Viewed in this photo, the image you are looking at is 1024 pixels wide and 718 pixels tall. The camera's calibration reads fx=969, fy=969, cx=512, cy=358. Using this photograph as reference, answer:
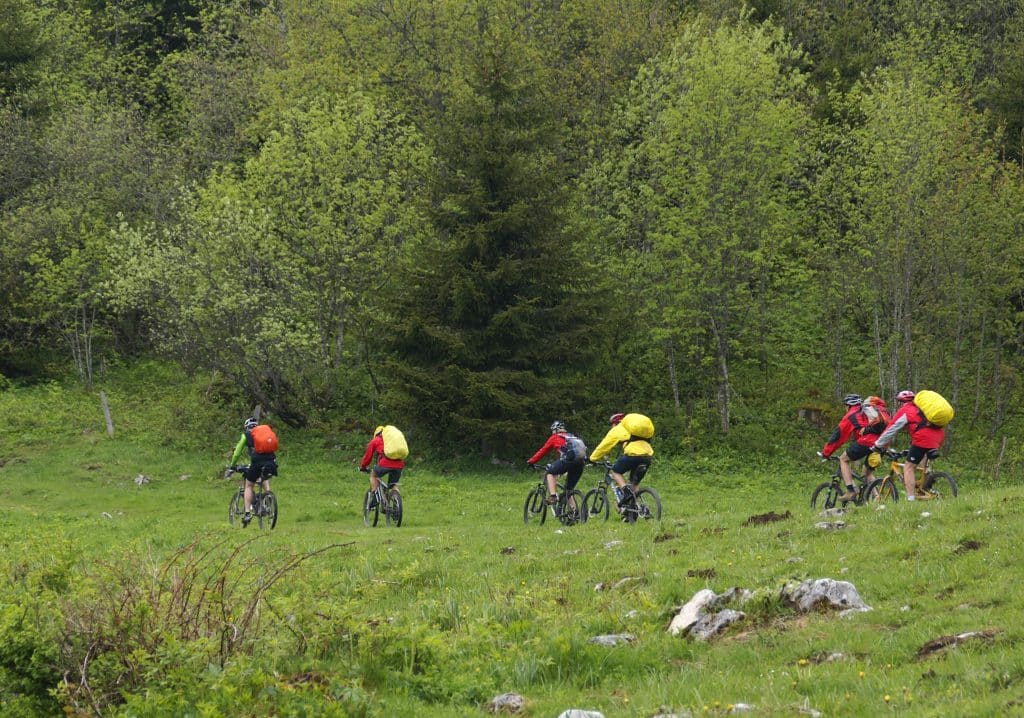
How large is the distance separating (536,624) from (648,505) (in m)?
9.17

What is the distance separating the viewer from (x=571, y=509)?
19672mm

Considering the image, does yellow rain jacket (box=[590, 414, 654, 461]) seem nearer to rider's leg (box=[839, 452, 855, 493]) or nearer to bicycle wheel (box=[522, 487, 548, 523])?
bicycle wheel (box=[522, 487, 548, 523])

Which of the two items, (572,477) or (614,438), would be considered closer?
(614,438)

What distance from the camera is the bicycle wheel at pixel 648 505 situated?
60.9 ft

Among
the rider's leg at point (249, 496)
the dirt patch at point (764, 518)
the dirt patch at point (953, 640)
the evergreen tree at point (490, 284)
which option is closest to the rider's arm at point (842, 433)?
the dirt patch at point (764, 518)

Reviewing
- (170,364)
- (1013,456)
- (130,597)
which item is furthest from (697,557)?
(170,364)

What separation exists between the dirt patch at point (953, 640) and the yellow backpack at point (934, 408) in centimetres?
920

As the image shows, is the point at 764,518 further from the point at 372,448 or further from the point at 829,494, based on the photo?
the point at 372,448

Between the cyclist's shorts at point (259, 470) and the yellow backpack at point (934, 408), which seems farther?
the cyclist's shorts at point (259, 470)

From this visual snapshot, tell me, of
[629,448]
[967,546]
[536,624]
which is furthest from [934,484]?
[536,624]

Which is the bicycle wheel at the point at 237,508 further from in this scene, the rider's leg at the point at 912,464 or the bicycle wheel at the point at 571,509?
the rider's leg at the point at 912,464

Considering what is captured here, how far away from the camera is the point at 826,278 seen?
124ft

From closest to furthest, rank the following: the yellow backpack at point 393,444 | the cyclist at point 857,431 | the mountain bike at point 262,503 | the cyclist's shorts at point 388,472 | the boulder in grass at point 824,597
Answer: the boulder in grass at point 824,597 < the cyclist at point 857,431 < the yellow backpack at point 393,444 < the cyclist's shorts at point 388,472 < the mountain bike at point 262,503

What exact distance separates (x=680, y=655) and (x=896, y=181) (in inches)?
1191
